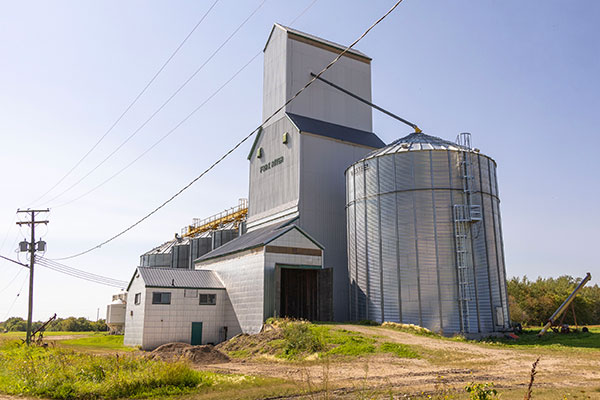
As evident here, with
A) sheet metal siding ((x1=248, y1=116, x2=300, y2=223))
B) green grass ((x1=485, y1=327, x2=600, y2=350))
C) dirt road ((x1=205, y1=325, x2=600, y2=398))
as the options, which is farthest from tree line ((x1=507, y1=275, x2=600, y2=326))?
dirt road ((x1=205, y1=325, x2=600, y2=398))

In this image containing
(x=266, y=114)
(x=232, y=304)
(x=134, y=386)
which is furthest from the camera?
(x=266, y=114)

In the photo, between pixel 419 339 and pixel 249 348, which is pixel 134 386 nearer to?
pixel 249 348

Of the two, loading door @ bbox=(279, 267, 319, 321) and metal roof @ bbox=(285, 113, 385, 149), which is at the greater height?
metal roof @ bbox=(285, 113, 385, 149)

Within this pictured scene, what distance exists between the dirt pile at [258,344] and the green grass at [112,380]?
8.51m

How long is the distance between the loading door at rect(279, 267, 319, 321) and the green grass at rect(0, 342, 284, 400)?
764 inches

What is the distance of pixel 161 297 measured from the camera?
32.6 m

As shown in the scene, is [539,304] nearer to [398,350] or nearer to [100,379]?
[398,350]

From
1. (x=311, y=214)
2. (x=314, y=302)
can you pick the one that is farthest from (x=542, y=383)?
(x=311, y=214)

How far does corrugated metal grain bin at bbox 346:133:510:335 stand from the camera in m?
28.5

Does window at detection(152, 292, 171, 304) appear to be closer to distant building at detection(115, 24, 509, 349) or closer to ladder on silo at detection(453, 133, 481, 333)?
distant building at detection(115, 24, 509, 349)

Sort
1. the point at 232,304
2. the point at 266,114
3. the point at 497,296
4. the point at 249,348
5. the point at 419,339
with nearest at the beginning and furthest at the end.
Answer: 1. the point at 419,339
2. the point at 249,348
3. the point at 497,296
4. the point at 232,304
5. the point at 266,114

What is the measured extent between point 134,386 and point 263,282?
57.4 ft

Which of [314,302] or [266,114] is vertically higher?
[266,114]

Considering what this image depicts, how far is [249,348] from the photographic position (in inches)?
1018
